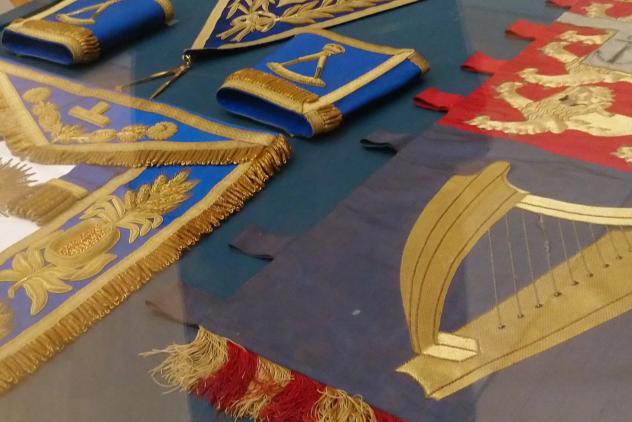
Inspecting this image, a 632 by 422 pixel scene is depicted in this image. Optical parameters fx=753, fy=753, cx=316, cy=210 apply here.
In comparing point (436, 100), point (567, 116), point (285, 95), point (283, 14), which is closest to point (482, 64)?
point (436, 100)

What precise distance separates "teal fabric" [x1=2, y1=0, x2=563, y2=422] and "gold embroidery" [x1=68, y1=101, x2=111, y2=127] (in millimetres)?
156

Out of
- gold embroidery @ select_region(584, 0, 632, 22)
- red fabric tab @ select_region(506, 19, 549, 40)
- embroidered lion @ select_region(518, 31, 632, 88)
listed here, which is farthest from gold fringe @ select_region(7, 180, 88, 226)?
gold embroidery @ select_region(584, 0, 632, 22)

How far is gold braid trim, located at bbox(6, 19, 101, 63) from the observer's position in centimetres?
205

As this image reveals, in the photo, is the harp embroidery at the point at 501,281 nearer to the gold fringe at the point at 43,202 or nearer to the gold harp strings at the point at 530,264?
the gold harp strings at the point at 530,264

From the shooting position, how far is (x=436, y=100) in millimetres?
1706

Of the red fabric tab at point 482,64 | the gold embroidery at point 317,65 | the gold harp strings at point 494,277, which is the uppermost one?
the gold embroidery at point 317,65

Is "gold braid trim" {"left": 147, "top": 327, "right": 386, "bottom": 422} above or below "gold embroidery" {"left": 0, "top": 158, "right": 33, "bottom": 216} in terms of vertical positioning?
below

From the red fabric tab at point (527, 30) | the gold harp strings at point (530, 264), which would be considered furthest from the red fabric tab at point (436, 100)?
Result: the gold harp strings at point (530, 264)

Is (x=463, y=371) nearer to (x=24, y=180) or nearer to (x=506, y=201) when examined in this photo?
(x=506, y=201)

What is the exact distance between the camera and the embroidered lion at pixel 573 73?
5.44 feet

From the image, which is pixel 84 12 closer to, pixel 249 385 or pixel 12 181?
pixel 12 181

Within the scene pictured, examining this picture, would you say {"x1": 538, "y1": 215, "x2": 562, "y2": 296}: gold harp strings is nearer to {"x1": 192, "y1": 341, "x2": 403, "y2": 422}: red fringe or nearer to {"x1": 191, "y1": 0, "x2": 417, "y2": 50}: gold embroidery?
{"x1": 192, "y1": 341, "x2": 403, "y2": 422}: red fringe

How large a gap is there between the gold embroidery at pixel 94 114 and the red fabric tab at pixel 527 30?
40.8 inches

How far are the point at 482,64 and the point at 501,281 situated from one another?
0.80 meters
